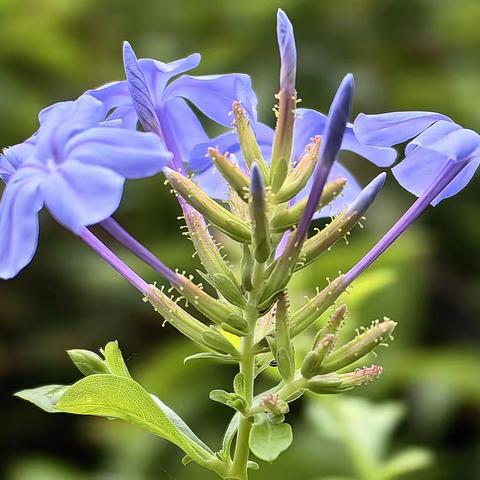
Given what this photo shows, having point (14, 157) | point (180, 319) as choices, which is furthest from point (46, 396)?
point (14, 157)

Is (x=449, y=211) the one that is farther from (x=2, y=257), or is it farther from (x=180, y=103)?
(x=2, y=257)

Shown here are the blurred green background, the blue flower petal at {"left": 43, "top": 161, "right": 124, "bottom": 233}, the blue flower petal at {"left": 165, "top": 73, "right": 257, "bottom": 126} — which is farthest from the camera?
the blurred green background

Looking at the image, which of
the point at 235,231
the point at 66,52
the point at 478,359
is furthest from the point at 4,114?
the point at 235,231

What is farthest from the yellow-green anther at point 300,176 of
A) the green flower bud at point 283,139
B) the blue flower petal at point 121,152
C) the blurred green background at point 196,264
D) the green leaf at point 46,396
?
the blurred green background at point 196,264

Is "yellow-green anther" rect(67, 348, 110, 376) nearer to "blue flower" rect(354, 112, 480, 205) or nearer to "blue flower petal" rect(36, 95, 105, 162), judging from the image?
"blue flower petal" rect(36, 95, 105, 162)

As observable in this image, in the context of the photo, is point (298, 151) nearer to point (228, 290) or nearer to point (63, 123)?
point (228, 290)

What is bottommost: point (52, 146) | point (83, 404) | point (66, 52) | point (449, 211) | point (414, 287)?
point (83, 404)

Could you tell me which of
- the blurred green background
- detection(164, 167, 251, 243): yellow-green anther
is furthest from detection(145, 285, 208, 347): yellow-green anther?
the blurred green background
